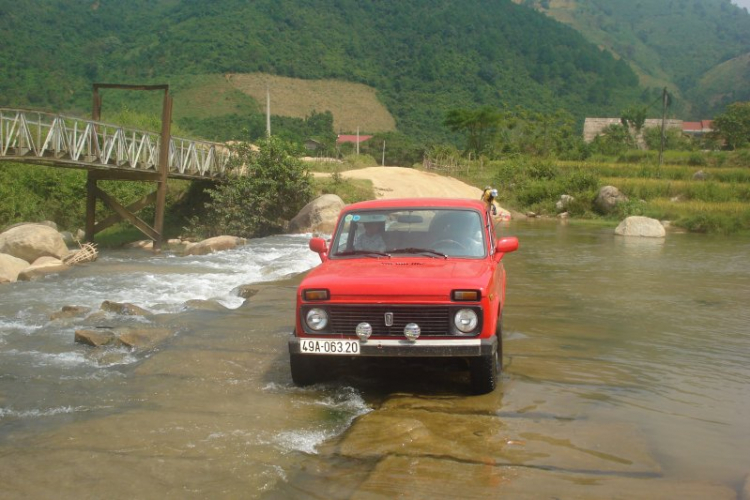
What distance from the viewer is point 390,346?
590cm

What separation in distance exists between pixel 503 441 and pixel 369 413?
114 cm

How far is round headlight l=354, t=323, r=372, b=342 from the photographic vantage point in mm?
5938

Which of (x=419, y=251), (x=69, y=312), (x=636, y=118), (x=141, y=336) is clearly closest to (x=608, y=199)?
(x=69, y=312)

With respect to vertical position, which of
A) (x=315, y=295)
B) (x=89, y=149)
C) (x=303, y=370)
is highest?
(x=89, y=149)

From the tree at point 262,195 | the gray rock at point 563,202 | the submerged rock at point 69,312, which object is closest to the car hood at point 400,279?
the submerged rock at point 69,312

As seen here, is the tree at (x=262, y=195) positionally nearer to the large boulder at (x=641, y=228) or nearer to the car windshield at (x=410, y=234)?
the large boulder at (x=641, y=228)

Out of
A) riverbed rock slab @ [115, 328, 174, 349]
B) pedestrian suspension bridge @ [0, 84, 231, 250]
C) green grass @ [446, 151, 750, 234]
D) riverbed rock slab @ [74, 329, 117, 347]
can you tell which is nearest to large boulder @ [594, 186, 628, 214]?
green grass @ [446, 151, 750, 234]

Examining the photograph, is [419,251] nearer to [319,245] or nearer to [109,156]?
[319,245]

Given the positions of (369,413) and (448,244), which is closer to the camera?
(369,413)

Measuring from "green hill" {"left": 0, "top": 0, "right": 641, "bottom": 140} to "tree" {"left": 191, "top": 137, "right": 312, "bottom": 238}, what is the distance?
43.9m

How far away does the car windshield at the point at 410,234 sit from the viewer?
275 inches

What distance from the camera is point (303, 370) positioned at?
6.52 meters

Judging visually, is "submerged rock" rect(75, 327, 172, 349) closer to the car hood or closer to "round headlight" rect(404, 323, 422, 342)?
the car hood

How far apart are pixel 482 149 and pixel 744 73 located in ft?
330
